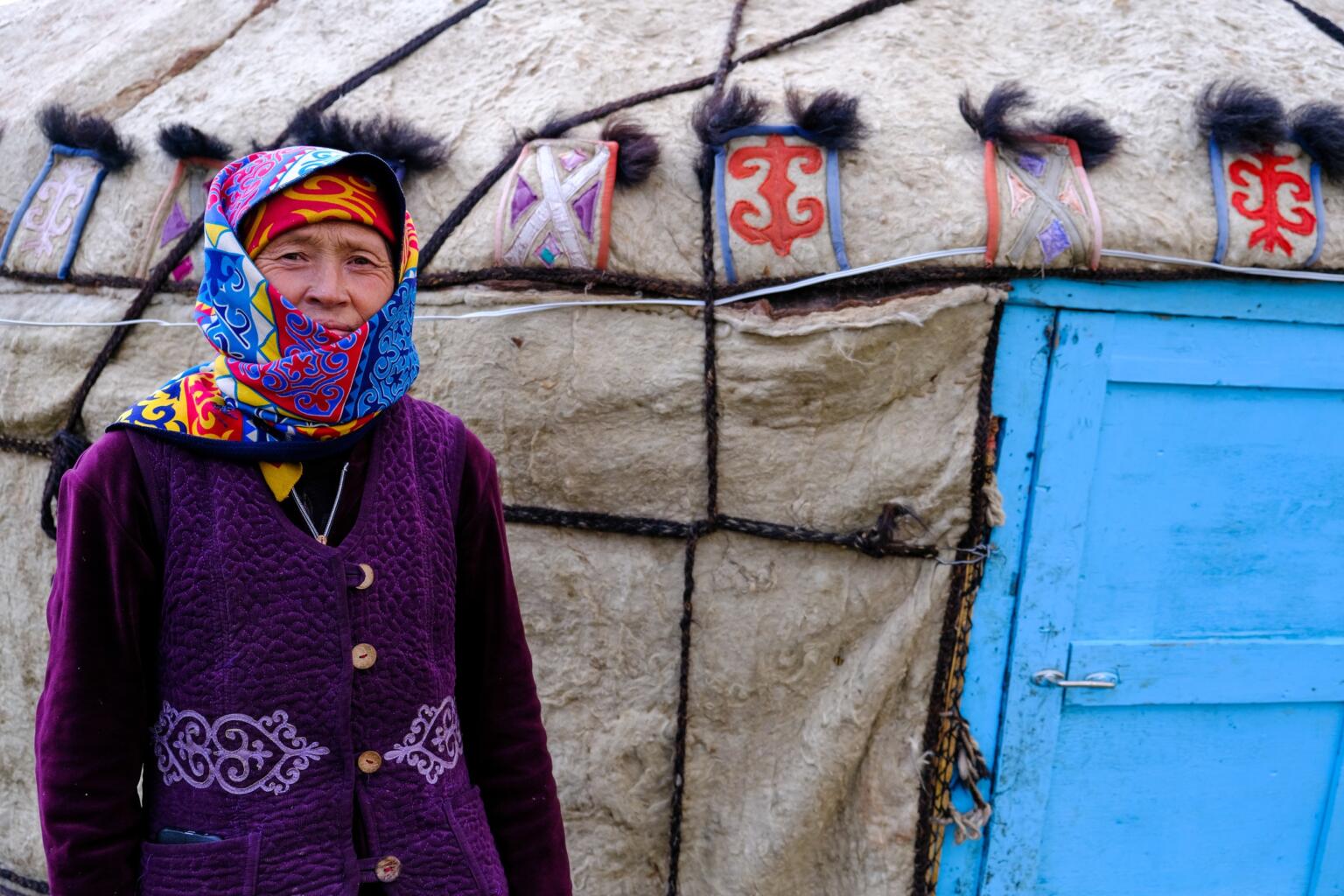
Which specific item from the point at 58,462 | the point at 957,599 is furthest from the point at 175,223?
the point at 957,599

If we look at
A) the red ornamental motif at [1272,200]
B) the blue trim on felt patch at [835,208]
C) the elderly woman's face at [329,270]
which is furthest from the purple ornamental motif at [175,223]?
the red ornamental motif at [1272,200]

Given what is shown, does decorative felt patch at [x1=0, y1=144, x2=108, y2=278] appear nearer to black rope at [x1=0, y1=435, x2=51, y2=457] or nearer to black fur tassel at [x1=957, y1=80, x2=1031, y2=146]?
black rope at [x1=0, y1=435, x2=51, y2=457]

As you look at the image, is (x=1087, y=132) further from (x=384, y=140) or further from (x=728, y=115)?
(x=384, y=140)

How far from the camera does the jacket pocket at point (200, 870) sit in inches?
41.8

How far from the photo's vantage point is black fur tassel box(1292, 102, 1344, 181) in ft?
6.22

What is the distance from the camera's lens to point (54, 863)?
1.05 metres

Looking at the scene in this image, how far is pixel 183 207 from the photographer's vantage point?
2080 mm

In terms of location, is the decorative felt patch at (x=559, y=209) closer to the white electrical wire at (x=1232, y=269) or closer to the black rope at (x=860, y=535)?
the black rope at (x=860, y=535)

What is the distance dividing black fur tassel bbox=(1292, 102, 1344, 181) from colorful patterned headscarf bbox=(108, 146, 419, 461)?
63.4 inches

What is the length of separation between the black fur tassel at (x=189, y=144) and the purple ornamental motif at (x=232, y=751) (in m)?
1.29

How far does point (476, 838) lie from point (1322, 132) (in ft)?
5.88

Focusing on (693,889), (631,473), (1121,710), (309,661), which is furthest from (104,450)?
(1121,710)

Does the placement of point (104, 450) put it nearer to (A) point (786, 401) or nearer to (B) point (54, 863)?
(B) point (54, 863)

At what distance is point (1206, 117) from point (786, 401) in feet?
2.92
